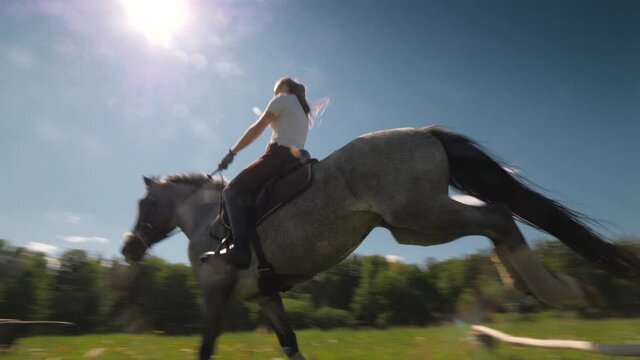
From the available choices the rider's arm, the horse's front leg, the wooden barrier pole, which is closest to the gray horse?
the wooden barrier pole

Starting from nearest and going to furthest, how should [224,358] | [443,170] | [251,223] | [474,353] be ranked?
[443,170] < [251,223] < [474,353] < [224,358]

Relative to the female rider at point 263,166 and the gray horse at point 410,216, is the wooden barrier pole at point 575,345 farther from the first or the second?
the female rider at point 263,166

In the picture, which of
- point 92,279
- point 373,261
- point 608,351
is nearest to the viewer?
point 608,351

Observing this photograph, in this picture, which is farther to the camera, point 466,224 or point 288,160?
point 288,160

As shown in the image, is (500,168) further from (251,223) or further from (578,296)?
(251,223)

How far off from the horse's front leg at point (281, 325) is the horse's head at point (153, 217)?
1.80 metres

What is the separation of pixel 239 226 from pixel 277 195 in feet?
1.60

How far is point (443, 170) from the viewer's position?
13.5 ft

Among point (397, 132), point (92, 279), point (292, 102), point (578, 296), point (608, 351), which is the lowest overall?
point (608, 351)

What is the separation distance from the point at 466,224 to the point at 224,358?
211 inches

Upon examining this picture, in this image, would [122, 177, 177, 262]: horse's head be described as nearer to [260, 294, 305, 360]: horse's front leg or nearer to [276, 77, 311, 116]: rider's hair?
[260, 294, 305, 360]: horse's front leg

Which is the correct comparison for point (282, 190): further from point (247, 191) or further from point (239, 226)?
point (239, 226)

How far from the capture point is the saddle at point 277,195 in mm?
4621

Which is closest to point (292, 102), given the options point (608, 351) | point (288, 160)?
point (288, 160)
